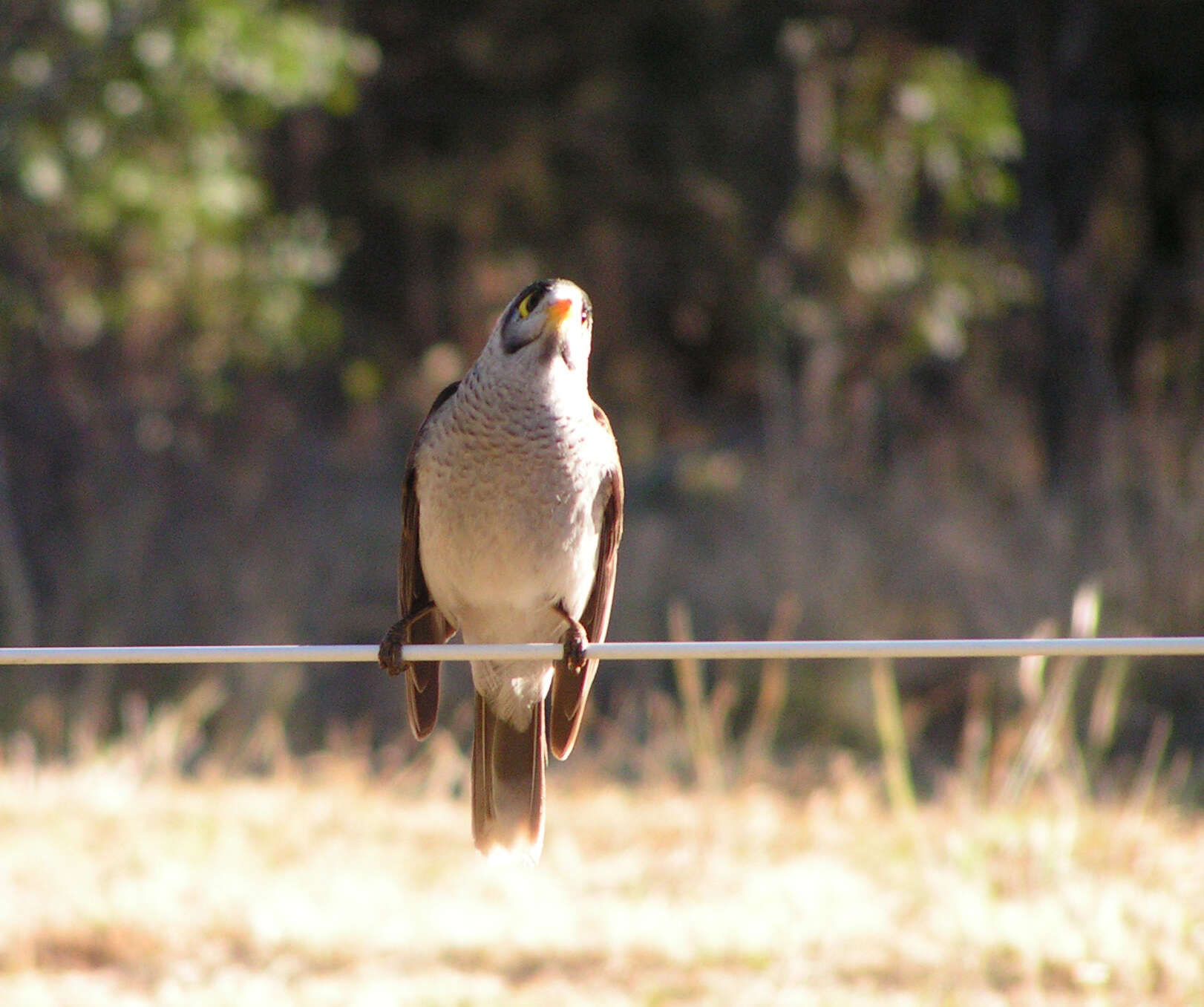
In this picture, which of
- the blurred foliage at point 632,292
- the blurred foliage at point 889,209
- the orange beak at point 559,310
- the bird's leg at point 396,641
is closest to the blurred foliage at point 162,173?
the blurred foliage at point 632,292

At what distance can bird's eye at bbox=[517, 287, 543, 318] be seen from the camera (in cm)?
368

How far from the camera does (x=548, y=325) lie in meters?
3.62

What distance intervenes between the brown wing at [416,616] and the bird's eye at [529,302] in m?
0.28

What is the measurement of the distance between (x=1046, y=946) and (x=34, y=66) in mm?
6236

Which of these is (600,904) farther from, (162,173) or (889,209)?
(889,209)

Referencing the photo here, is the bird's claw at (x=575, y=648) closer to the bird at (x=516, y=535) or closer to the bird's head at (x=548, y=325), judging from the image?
the bird at (x=516, y=535)

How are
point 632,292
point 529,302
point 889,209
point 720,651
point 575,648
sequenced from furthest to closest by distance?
point 632,292, point 889,209, point 529,302, point 575,648, point 720,651

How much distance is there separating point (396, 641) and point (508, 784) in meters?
0.55

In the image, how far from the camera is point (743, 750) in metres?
7.94

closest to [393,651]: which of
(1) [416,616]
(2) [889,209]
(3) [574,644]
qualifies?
(3) [574,644]

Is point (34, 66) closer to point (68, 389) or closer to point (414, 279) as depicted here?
point (68, 389)

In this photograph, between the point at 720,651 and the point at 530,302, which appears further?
the point at 530,302

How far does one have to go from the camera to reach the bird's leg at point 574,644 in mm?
3486

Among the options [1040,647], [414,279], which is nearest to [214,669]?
[414,279]
